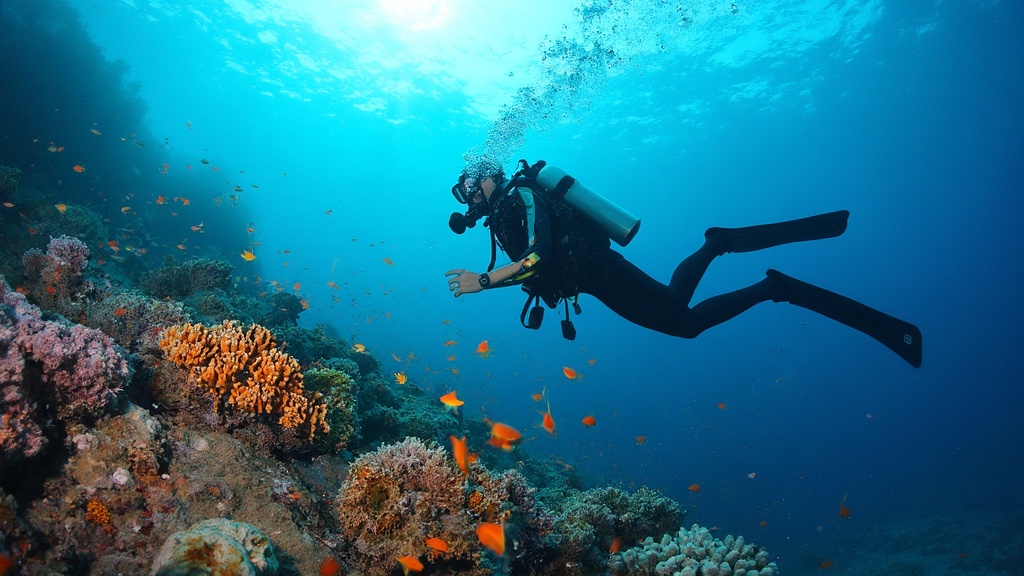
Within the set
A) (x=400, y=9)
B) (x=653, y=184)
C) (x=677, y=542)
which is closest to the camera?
(x=677, y=542)

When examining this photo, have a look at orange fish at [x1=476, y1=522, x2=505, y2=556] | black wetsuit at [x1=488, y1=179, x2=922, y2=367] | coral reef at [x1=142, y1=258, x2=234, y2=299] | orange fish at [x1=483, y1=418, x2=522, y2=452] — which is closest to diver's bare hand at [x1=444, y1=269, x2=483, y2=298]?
black wetsuit at [x1=488, y1=179, x2=922, y2=367]

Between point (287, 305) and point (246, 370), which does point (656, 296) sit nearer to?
point (246, 370)

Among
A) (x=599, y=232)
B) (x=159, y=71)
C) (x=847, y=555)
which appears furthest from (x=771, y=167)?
(x=159, y=71)

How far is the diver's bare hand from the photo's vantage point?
18.7 feet

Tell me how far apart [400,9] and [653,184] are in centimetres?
4082

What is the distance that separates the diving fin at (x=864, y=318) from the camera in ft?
21.5

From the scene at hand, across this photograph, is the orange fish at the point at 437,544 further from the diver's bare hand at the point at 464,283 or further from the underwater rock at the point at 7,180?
the underwater rock at the point at 7,180

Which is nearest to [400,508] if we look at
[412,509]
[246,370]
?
[412,509]

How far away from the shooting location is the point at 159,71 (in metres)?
49.4

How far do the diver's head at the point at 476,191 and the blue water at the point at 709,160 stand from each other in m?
3.13

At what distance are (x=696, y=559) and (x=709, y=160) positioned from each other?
5467 cm

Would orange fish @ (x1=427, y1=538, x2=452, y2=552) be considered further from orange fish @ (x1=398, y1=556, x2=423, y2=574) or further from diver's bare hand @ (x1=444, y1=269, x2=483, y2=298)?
diver's bare hand @ (x1=444, y1=269, x2=483, y2=298)

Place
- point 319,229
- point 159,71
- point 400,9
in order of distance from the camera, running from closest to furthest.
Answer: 1. point 400,9
2. point 159,71
3. point 319,229

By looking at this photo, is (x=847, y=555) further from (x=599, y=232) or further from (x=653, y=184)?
(x=653, y=184)
